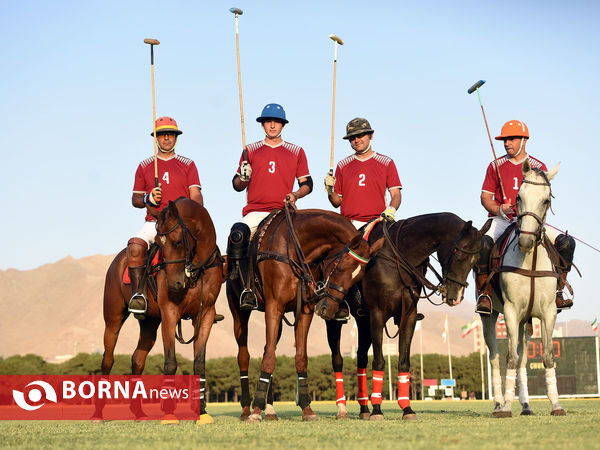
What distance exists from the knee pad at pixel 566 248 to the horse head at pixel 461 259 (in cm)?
173

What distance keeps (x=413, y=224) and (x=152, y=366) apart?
7193 centimetres

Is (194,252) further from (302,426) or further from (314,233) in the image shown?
(302,426)

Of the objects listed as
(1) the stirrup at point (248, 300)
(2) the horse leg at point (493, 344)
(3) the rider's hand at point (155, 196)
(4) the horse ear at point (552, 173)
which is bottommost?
(2) the horse leg at point (493, 344)

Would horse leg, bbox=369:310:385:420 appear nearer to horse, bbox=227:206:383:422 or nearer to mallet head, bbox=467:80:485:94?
horse, bbox=227:206:383:422

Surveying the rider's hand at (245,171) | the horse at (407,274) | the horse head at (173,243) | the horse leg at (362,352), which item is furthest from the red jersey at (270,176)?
the horse leg at (362,352)

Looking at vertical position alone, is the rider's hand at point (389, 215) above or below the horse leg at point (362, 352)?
above

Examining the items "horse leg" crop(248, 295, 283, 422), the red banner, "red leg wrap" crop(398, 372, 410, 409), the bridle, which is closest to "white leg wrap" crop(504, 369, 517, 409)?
"red leg wrap" crop(398, 372, 410, 409)

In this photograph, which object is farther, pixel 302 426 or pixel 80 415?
pixel 80 415

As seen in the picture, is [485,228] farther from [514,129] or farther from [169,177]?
[169,177]

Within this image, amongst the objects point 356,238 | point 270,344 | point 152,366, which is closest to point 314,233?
point 356,238

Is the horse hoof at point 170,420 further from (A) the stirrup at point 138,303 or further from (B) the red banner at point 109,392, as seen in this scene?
(A) the stirrup at point 138,303

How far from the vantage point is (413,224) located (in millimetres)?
13391

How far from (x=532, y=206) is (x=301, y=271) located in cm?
365

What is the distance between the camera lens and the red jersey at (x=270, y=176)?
1402 cm
